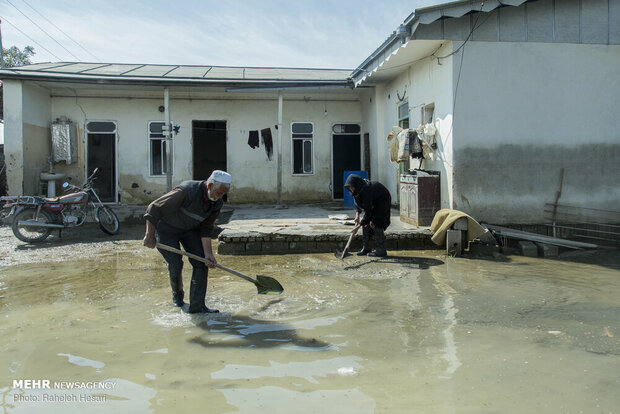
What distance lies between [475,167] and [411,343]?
17.5 feet

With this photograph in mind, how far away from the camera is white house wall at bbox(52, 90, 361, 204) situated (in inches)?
530

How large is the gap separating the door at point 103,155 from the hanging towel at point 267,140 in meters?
3.99

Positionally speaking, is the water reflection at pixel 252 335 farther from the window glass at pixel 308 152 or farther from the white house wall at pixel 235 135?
the window glass at pixel 308 152

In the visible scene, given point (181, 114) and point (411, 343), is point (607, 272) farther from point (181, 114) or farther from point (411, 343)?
point (181, 114)

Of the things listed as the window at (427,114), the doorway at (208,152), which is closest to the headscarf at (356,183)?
the window at (427,114)

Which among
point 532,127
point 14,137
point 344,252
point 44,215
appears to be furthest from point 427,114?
point 14,137

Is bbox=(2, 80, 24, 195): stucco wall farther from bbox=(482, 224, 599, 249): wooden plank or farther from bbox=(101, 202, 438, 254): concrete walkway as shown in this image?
bbox=(482, 224, 599, 249): wooden plank

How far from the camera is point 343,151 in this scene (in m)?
14.3

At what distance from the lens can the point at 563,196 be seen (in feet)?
28.9

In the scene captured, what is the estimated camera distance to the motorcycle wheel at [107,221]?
9680 mm

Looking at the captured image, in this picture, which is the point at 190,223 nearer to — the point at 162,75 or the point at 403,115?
the point at 403,115

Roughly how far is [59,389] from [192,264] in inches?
71.8

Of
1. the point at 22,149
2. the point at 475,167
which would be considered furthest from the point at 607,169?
the point at 22,149

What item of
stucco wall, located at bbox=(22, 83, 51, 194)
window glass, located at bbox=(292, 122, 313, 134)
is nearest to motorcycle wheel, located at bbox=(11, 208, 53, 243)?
stucco wall, located at bbox=(22, 83, 51, 194)
